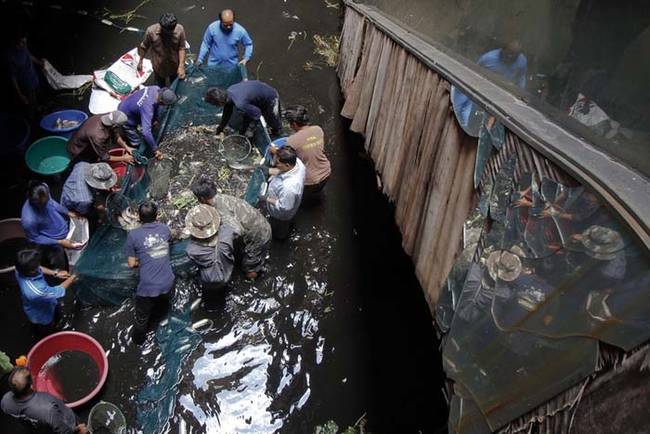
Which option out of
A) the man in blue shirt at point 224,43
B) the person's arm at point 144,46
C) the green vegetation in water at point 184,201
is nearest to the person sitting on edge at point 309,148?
the green vegetation in water at point 184,201

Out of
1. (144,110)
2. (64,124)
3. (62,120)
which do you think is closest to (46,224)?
(144,110)

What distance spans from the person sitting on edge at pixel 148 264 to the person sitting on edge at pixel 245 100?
8.01ft

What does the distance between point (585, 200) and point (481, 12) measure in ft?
18.9

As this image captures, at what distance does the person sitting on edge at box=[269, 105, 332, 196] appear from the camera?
257 inches

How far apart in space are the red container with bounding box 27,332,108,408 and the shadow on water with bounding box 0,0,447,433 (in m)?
0.21

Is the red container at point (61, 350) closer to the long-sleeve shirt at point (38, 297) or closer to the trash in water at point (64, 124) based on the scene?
the long-sleeve shirt at point (38, 297)

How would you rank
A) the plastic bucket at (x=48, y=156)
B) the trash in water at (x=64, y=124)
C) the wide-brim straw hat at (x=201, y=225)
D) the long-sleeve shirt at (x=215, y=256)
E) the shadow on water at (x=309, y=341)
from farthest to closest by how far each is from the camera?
the trash in water at (x=64, y=124)
the plastic bucket at (x=48, y=156)
the long-sleeve shirt at (x=215, y=256)
the wide-brim straw hat at (x=201, y=225)
the shadow on water at (x=309, y=341)

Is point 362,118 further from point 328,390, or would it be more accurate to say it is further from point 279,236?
point 328,390

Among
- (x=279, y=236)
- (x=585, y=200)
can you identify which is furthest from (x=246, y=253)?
(x=585, y=200)

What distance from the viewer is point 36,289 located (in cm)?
476

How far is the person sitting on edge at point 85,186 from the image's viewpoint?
5.73 metres

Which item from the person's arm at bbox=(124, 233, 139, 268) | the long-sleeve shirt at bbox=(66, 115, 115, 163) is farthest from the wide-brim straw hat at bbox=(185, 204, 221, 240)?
the long-sleeve shirt at bbox=(66, 115, 115, 163)

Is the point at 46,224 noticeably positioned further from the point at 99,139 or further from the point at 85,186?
the point at 99,139

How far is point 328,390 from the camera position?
5.16 meters
